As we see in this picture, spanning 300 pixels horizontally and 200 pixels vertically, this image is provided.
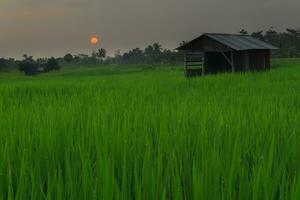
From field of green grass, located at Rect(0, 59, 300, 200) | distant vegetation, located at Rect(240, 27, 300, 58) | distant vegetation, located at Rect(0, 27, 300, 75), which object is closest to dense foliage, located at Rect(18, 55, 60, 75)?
distant vegetation, located at Rect(0, 27, 300, 75)

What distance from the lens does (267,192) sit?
131 centimetres

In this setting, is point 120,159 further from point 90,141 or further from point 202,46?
point 202,46

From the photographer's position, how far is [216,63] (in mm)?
28562

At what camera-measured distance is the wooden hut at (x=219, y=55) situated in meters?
26.4

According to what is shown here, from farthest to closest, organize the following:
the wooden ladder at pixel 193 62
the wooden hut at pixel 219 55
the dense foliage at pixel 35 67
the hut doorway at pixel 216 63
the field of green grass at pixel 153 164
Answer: the dense foliage at pixel 35 67 < the hut doorway at pixel 216 63 < the wooden ladder at pixel 193 62 < the wooden hut at pixel 219 55 < the field of green grass at pixel 153 164

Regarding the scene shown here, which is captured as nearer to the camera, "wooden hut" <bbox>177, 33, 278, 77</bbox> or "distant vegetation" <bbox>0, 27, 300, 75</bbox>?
"wooden hut" <bbox>177, 33, 278, 77</bbox>

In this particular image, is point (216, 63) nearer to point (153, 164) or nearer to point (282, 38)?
point (153, 164)

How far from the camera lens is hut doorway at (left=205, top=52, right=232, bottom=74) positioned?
28.1 meters

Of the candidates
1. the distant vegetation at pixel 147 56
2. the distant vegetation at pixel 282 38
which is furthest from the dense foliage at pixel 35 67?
the distant vegetation at pixel 282 38

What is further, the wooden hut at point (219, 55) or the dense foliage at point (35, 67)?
the dense foliage at point (35, 67)

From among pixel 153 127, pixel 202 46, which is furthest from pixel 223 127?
pixel 202 46

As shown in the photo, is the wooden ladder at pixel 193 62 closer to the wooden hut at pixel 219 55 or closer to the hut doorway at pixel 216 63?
the wooden hut at pixel 219 55

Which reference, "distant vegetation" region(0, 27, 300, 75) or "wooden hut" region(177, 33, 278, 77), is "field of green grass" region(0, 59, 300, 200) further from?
"distant vegetation" region(0, 27, 300, 75)

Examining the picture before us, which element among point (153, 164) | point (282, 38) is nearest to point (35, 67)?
point (282, 38)
